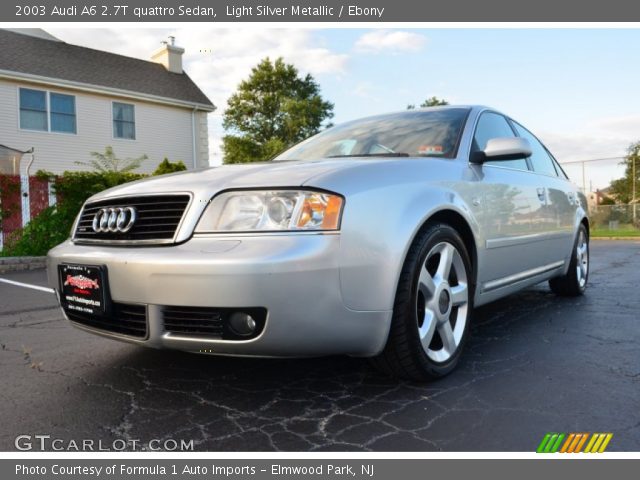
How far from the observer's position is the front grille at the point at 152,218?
7.67ft

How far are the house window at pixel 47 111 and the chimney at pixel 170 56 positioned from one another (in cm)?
502

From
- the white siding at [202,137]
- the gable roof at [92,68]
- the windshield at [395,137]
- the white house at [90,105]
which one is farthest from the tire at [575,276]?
the white siding at [202,137]

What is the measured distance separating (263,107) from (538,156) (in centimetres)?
3510

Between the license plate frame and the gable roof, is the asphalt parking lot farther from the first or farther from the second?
the gable roof

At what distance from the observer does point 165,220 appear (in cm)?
237

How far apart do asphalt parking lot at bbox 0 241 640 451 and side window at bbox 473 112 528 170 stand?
1127mm

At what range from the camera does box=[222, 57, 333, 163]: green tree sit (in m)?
36.9

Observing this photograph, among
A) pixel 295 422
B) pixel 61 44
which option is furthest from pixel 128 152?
pixel 295 422

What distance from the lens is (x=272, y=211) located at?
7.37 ft

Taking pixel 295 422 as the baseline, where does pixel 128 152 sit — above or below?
above

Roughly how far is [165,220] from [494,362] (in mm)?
1834

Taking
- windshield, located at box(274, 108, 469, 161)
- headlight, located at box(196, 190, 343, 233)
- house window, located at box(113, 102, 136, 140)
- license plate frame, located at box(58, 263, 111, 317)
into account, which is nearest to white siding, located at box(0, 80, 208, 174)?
house window, located at box(113, 102, 136, 140)

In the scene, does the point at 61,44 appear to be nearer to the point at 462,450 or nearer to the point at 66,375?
the point at 66,375

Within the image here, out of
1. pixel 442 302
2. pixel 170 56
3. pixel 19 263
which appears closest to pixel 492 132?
pixel 442 302
